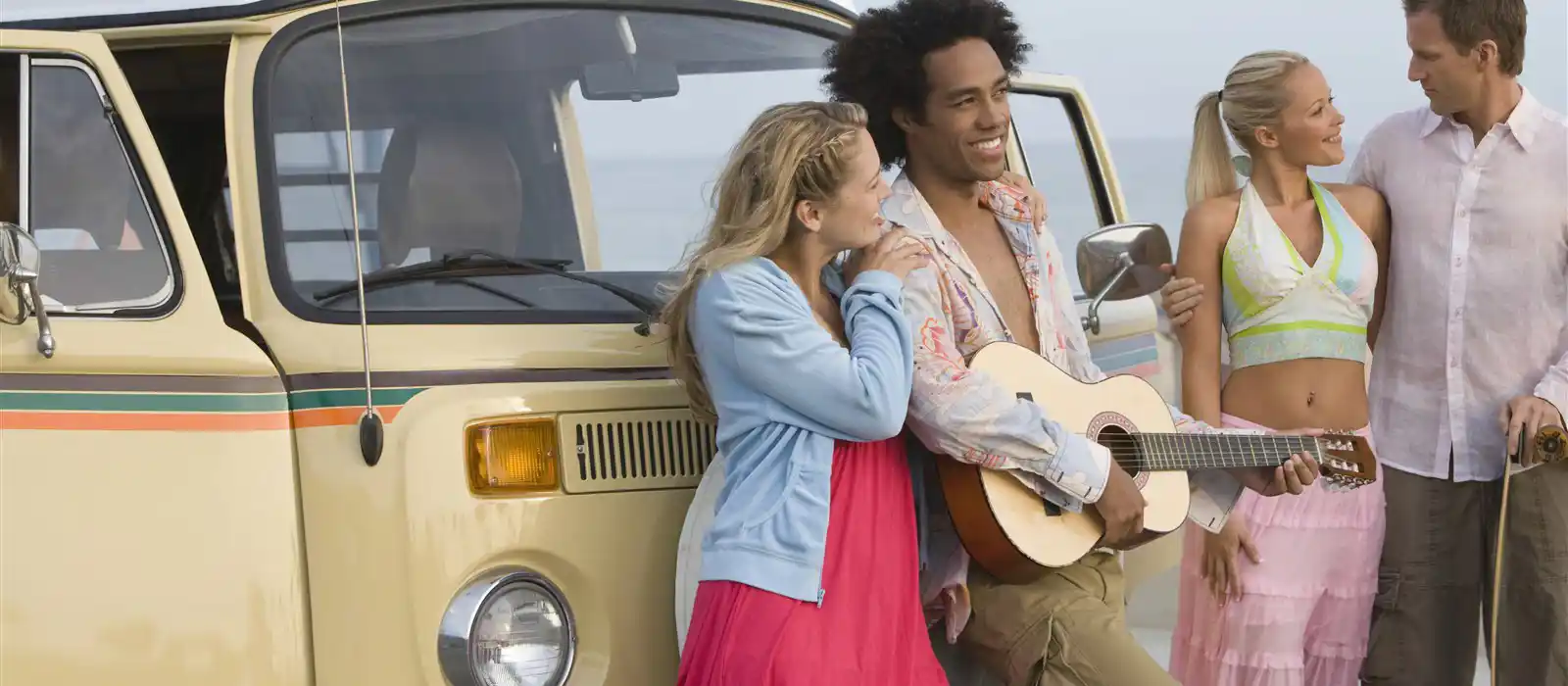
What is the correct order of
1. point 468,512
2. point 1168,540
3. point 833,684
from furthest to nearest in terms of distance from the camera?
point 1168,540 < point 468,512 < point 833,684

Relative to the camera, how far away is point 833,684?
281 cm

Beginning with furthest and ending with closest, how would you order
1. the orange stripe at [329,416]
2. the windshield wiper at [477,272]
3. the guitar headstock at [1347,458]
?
the guitar headstock at [1347,458] → the windshield wiper at [477,272] → the orange stripe at [329,416]

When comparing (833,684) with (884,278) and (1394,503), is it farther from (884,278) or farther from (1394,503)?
(1394,503)

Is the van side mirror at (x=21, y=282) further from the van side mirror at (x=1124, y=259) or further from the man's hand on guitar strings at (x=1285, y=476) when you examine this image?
the man's hand on guitar strings at (x=1285, y=476)

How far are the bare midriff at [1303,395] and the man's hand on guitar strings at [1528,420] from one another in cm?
31

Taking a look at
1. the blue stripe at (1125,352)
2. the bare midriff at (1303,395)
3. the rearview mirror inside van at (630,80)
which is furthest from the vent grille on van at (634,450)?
the blue stripe at (1125,352)

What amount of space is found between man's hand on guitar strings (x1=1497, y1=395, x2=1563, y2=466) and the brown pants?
119 millimetres

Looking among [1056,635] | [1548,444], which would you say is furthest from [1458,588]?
[1056,635]

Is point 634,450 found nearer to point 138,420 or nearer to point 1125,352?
point 138,420

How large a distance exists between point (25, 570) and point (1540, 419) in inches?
114

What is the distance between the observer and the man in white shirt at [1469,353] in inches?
147

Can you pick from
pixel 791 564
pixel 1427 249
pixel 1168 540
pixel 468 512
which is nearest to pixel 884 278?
pixel 791 564

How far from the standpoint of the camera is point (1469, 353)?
3789 mm

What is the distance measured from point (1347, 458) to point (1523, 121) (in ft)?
2.81
